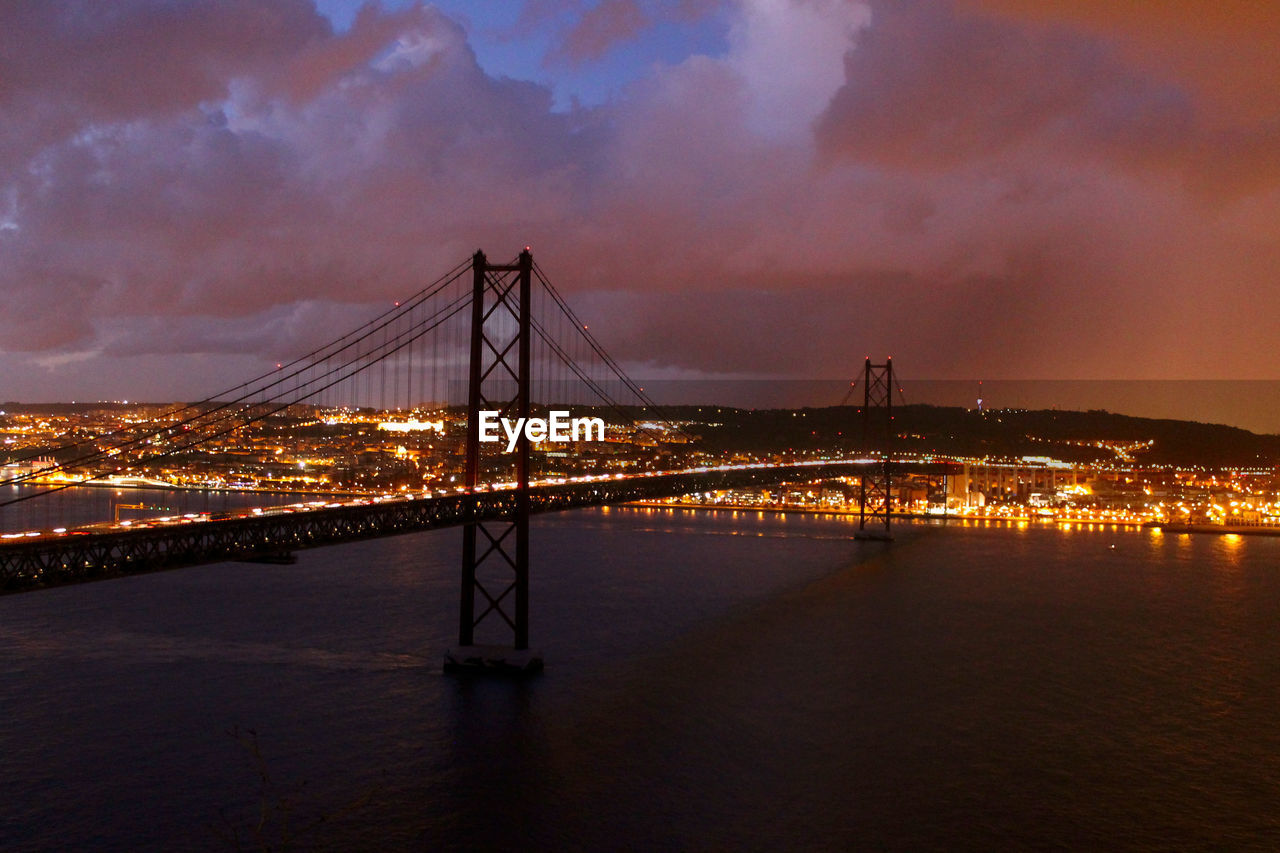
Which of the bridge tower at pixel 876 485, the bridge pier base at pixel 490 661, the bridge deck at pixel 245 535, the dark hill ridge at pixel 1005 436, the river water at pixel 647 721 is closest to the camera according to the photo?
the bridge deck at pixel 245 535

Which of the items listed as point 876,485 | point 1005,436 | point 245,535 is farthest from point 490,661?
point 1005,436

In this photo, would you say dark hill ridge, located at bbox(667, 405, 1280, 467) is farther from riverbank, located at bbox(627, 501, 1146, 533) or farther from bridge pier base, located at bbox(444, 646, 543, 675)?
bridge pier base, located at bbox(444, 646, 543, 675)

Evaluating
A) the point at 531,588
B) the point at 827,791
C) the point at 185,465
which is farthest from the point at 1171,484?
A: the point at 827,791

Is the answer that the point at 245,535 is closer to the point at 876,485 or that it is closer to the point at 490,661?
the point at 490,661

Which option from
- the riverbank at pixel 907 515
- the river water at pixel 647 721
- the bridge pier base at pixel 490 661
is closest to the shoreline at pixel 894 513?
the riverbank at pixel 907 515

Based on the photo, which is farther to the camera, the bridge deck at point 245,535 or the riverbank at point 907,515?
the riverbank at point 907,515

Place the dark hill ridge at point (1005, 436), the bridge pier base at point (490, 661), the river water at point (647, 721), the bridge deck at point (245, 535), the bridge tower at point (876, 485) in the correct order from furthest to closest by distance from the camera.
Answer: the dark hill ridge at point (1005, 436), the bridge tower at point (876, 485), the bridge pier base at point (490, 661), the river water at point (647, 721), the bridge deck at point (245, 535)

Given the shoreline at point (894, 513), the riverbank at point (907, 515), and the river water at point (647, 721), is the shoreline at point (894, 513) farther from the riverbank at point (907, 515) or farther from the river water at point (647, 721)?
the river water at point (647, 721)

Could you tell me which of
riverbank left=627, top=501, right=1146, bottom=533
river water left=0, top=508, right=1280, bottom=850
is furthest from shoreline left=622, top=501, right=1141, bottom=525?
river water left=0, top=508, right=1280, bottom=850

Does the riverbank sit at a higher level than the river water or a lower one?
higher
